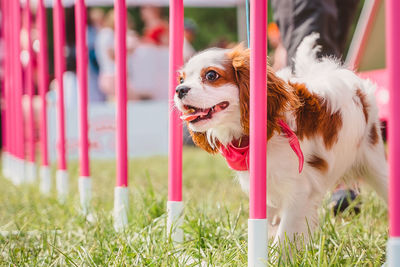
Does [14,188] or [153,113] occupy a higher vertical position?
[153,113]

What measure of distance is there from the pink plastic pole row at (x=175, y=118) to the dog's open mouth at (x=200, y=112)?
0.14 m

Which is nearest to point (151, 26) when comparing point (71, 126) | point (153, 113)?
point (153, 113)

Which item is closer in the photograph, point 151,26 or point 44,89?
point 44,89

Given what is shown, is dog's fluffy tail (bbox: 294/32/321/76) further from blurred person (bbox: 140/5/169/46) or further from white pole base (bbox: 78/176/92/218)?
blurred person (bbox: 140/5/169/46)

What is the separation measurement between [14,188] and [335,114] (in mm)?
2611

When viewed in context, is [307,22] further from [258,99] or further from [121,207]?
[121,207]

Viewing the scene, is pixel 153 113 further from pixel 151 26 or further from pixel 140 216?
pixel 140 216

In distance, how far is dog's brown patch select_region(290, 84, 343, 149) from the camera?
6.33 feet

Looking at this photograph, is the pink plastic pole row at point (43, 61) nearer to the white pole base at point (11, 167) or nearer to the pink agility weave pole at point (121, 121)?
the white pole base at point (11, 167)

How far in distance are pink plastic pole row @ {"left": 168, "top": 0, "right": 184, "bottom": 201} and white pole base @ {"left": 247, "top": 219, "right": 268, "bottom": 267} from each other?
1.64 feet

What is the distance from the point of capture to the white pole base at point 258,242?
5.18 feet

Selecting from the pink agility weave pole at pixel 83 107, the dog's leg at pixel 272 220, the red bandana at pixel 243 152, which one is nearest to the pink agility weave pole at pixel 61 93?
the pink agility weave pole at pixel 83 107

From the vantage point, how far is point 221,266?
5.46ft

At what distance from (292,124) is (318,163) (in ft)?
0.64
